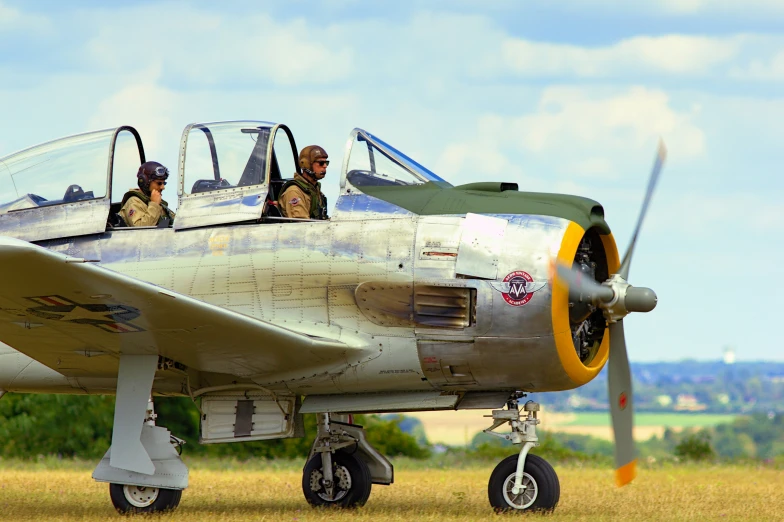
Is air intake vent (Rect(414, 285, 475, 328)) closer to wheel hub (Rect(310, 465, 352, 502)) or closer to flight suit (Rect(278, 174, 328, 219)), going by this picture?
flight suit (Rect(278, 174, 328, 219))

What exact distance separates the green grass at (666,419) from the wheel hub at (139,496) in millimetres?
41319

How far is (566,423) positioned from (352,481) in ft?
139

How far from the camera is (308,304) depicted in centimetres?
1030

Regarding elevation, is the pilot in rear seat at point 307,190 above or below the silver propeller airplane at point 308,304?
→ above

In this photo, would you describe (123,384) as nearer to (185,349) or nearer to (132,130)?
(185,349)

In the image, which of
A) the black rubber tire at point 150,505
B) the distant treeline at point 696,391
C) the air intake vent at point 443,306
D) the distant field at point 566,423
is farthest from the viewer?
the distant treeline at point 696,391

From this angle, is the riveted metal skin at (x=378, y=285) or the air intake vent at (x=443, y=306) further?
the air intake vent at (x=443, y=306)

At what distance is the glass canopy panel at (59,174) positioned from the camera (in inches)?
446

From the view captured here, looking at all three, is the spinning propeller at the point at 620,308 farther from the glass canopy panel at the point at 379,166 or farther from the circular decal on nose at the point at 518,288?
the glass canopy panel at the point at 379,166

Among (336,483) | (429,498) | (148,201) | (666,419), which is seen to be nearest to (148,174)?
(148,201)

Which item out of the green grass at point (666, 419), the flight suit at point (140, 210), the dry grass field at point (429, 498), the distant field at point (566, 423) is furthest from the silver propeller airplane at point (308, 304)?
the green grass at point (666, 419)

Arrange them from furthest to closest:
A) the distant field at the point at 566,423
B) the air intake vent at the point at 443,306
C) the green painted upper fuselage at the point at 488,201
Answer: the distant field at the point at 566,423 → the green painted upper fuselage at the point at 488,201 → the air intake vent at the point at 443,306

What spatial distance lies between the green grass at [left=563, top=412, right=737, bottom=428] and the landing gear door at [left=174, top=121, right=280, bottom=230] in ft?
135

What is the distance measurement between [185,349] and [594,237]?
12.3 ft
